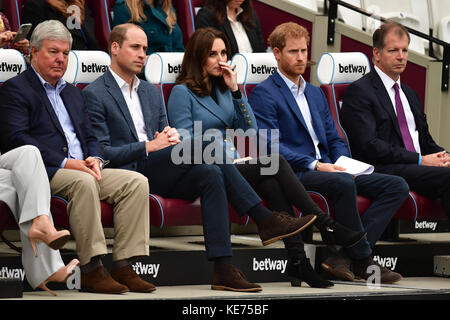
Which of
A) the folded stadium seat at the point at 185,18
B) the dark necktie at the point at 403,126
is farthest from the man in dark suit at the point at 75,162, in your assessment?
the folded stadium seat at the point at 185,18

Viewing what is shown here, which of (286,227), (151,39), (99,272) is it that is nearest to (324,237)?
(286,227)

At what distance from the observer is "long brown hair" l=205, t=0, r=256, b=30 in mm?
5965

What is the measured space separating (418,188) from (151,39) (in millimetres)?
1916

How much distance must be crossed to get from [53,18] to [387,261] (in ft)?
7.80

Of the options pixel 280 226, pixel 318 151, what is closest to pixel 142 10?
pixel 318 151

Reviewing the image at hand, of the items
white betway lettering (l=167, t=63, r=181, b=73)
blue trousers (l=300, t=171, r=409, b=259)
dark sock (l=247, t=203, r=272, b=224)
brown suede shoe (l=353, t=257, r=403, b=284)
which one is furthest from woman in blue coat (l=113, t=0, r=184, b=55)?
brown suede shoe (l=353, t=257, r=403, b=284)

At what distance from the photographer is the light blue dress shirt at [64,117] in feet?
14.5

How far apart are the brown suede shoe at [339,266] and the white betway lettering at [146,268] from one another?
0.84 metres

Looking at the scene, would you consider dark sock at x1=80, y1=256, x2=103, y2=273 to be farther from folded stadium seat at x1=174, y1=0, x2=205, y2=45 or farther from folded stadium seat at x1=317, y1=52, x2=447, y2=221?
folded stadium seat at x1=174, y1=0, x2=205, y2=45

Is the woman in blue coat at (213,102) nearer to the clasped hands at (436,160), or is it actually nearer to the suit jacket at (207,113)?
the suit jacket at (207,113)

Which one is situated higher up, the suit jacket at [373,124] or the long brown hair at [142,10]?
the long brown hair at [142,10]

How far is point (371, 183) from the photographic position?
4.86 metres

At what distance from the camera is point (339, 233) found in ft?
14.5
